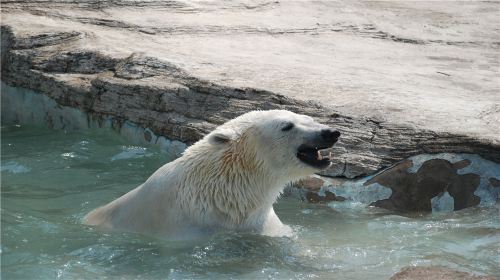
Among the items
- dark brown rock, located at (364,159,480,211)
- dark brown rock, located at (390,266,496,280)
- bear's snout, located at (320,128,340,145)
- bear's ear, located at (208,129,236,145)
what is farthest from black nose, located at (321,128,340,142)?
dark brown rock, located at (364,159,480,211)

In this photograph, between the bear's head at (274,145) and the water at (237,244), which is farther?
the bear's head at (274,145)

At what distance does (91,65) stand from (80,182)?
1534mm

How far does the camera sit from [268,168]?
205 inches

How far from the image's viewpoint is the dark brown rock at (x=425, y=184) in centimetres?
583

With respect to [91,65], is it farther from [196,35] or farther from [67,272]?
[67,272]

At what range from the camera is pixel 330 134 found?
16.4ft

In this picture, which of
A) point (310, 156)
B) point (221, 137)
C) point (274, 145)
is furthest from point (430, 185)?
point (221, 137)

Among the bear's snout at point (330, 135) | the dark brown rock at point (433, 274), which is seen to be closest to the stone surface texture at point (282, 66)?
the bear's snout at point (330, 135)

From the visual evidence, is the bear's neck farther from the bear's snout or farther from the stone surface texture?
the stone surface texture

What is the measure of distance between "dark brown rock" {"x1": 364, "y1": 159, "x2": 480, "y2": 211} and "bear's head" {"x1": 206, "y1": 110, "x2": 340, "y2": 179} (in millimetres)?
969

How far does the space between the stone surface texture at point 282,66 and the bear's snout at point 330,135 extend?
1112 millimetres

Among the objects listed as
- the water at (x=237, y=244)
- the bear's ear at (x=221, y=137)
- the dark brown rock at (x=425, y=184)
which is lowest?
the water at (x=237, y=244)

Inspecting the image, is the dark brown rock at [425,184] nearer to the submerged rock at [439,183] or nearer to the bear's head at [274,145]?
the submerged rock at [439,183]

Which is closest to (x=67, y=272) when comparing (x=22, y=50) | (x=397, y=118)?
(x=397, y=118)
